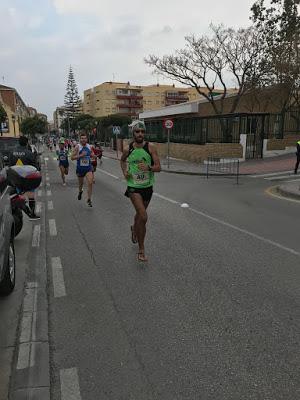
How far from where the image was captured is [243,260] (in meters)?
5.80

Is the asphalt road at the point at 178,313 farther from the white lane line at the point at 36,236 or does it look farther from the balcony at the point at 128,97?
the balcony at the point at 128,97

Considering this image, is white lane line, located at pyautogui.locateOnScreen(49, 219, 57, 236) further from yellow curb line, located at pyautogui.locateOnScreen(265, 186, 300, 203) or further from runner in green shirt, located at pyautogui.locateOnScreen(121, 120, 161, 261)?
yellow curb line, located at pyautogui.locateOnScreen(265, 186, 300, 203)

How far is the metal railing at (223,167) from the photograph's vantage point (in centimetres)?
1933

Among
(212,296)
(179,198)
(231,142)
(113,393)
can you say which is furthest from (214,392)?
(231,142)

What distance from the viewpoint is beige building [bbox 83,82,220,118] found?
401 feet

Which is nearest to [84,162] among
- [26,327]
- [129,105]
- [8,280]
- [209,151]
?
[8,280]

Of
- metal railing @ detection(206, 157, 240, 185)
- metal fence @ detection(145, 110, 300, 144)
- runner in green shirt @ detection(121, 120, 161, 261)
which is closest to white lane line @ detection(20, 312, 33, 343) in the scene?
runner in green shirt @ detection(121, 120, 161, 261)

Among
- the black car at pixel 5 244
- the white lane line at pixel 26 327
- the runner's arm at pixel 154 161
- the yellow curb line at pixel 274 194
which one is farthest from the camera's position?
→ the yellow curb line at pixel 274 194

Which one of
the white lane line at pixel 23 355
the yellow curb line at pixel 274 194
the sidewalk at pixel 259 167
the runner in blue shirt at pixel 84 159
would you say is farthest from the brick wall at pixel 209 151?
the white lane line at pixel 23 355

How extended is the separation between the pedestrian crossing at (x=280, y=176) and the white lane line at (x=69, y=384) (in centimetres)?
1493

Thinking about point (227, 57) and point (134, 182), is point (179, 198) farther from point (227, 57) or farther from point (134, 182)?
point (227, 57)

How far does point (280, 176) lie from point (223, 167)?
470 cm

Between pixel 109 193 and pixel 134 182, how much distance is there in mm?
7587

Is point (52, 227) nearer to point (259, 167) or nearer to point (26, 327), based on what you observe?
point (26, 327)
